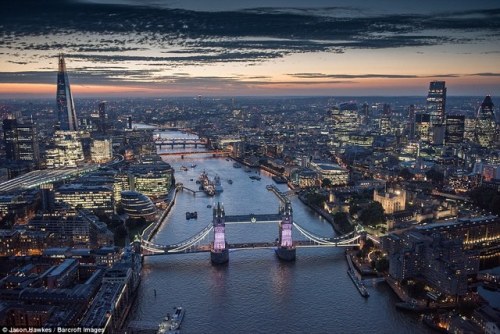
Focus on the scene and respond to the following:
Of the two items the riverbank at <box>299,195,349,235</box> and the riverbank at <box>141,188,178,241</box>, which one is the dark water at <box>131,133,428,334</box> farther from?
the riverbank at <box>299,195,349,235</box>

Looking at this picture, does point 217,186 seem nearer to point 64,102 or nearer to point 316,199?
point 316,199

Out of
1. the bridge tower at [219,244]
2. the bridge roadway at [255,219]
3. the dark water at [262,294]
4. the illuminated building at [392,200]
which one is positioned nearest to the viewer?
the dark water at [262,294]

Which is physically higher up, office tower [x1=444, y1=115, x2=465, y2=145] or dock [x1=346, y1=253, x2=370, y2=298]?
office tower [x1=444, y1=115, x2=465, y2=145]

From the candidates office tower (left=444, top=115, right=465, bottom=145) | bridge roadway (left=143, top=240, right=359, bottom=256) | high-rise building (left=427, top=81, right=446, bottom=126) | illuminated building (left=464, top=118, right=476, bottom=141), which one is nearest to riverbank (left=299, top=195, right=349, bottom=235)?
bridge roadway (left=143, top=240, right=359, bottom=256)

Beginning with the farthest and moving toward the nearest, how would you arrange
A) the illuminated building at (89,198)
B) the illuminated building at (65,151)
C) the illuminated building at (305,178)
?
the illuminated building at (65,151) < the illuminated building at (305,178) < the illuminated building at (89,198)

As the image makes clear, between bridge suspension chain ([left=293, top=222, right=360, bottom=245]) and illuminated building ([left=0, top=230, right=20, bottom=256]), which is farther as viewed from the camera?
bridge suspension chain ([left=293, top=222, right=360, bottom=245])

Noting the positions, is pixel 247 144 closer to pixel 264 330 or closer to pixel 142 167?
pixel 142 167

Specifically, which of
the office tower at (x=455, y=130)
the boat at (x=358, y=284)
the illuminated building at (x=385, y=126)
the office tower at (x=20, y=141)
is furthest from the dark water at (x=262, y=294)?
the illuminated building at (x=385, y=126)

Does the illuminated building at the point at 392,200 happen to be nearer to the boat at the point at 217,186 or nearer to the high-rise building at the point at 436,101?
the boat at the point at 217,186
